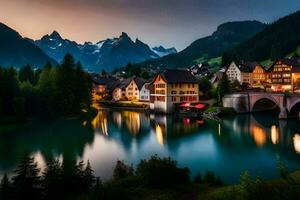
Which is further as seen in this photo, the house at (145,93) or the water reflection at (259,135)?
the house at (145,93)

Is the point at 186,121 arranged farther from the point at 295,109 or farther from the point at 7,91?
the point at 7,91

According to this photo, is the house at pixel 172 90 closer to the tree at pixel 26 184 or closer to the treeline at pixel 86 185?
the treeline at pixel 86 185

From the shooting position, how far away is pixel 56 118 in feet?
268

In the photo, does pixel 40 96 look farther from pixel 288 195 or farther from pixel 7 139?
pixel 288 195

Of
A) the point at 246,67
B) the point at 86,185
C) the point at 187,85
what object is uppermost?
the point at 246,67

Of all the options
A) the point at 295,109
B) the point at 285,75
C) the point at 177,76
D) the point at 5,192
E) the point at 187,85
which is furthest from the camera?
the point at 285,75

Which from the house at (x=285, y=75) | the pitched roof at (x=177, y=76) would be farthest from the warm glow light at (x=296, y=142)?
the house at (x=285, y=75)

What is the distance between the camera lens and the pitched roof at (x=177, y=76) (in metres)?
96.5

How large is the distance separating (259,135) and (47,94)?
53.0 meters

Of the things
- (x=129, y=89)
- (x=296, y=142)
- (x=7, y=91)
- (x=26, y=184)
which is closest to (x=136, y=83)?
(x=129, y=89)

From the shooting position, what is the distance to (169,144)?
50.6m

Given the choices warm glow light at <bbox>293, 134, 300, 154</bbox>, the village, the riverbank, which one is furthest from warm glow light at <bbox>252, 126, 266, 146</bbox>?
the riverbank

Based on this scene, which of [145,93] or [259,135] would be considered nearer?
[259,135]

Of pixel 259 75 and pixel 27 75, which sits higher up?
pixel 27 75
